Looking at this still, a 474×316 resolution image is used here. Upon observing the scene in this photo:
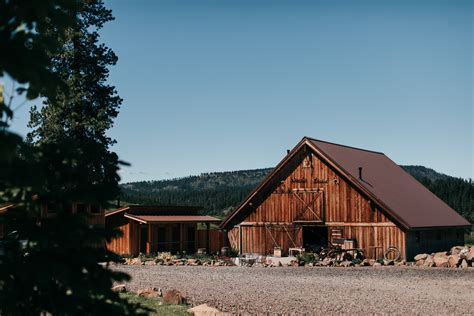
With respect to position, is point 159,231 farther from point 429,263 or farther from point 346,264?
point 429,263

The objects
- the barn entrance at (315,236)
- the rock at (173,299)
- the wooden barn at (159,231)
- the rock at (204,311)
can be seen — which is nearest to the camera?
the rock at (204,311)

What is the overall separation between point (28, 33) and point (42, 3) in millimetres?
226

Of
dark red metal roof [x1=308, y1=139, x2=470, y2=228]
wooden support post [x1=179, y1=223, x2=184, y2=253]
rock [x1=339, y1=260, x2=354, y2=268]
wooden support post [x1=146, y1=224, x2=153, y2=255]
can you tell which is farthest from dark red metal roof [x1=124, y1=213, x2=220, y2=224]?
rock [x1=339, y1=260, x2=354, y2=268]

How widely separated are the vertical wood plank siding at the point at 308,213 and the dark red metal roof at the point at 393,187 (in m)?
0.81

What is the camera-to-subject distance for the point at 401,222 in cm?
3088

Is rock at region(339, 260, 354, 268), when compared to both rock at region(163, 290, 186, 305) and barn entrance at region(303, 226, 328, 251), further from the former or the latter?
rock at region(163, 290, 186, 305)

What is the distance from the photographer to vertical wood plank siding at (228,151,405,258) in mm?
32000

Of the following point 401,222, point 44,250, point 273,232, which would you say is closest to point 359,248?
point 401,222

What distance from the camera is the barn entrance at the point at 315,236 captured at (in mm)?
36406

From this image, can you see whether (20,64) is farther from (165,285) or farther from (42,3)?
(165,285)

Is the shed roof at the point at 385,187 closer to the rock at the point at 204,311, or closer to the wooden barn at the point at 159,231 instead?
the wooden barn at the point at 159,231

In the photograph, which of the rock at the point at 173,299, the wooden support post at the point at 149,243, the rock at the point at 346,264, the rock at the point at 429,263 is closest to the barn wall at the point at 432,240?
the rock at the point at 429,263

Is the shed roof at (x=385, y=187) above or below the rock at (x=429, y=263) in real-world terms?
above

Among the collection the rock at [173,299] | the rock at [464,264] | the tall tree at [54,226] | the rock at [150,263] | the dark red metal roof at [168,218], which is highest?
the tall tree at [54,226]
